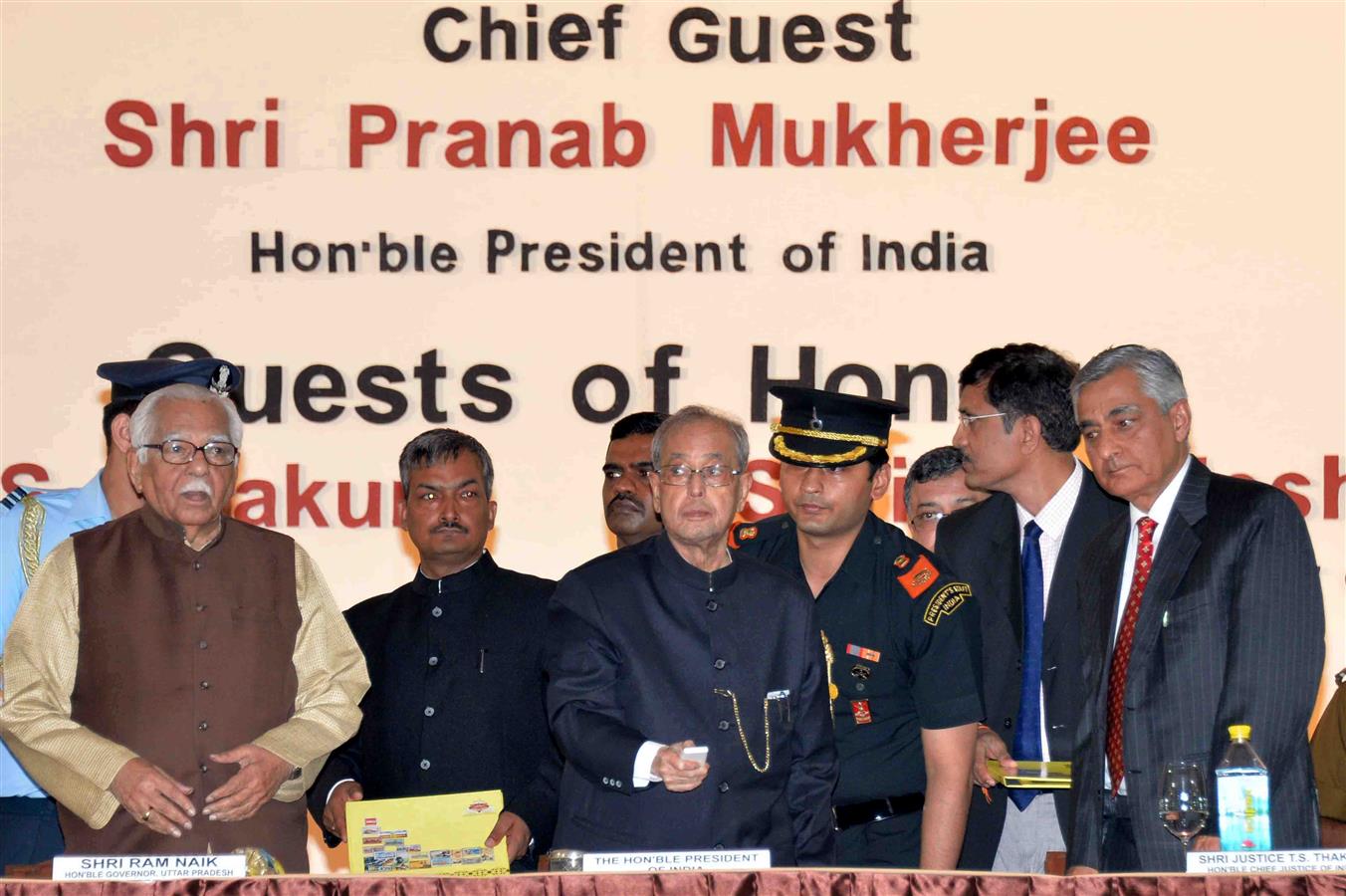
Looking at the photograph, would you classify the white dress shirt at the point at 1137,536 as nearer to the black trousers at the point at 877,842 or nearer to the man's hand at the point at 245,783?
the black trousers at the point at 877,842

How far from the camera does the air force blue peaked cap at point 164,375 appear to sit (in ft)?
12.5

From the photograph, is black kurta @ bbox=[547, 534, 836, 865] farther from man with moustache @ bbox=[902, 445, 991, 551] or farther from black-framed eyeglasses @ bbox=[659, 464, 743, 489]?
man with moustache @ bbox=[902, 445, 991, 551]

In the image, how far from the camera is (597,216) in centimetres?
555

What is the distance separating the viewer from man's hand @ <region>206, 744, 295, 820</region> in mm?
3365

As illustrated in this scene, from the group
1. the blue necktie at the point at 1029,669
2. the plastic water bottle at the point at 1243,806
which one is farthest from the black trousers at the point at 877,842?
the plastic water bottle at the point at 1243,806

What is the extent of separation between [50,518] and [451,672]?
39.9 inches

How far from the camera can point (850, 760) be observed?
392cm

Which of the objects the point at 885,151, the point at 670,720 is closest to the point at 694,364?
the point at 885,151

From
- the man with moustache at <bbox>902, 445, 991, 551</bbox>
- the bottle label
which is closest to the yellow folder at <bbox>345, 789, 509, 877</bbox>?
the bottle label

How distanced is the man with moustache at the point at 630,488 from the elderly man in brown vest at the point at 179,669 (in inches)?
46.9

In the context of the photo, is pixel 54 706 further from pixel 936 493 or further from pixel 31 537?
pixel 936 493

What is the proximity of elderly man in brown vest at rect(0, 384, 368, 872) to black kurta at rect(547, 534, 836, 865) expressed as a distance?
563mm

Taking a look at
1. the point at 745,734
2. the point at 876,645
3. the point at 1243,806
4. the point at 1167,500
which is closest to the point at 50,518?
the point at 745,734

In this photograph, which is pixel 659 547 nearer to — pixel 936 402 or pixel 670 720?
pixel 670 720
